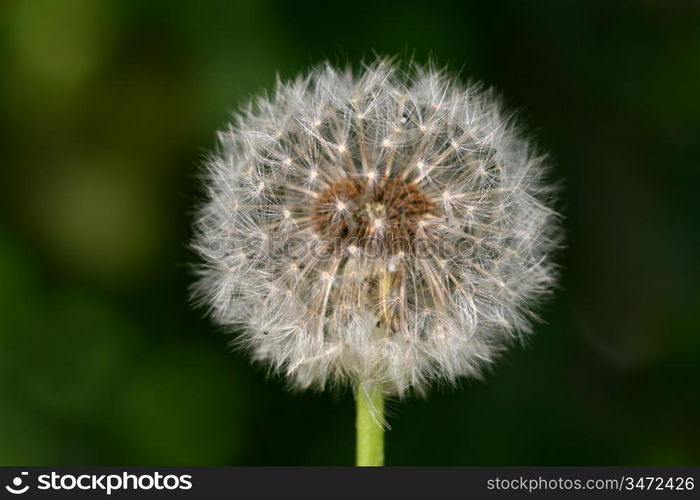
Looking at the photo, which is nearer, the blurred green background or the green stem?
the green stem

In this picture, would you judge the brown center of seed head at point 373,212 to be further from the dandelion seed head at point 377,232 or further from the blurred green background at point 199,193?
the blurred green background at point 199,193

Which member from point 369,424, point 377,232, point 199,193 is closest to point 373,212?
point 377,232

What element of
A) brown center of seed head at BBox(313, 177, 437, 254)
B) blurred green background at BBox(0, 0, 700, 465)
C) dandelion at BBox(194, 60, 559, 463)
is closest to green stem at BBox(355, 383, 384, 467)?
dandelion at BBox(194, 60, 559, 463)

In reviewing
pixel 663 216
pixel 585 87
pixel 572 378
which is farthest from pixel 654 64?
pixel 572 378

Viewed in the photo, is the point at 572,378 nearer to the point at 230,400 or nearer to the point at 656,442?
the point at 656,442

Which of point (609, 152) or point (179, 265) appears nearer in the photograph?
point (179, 265)

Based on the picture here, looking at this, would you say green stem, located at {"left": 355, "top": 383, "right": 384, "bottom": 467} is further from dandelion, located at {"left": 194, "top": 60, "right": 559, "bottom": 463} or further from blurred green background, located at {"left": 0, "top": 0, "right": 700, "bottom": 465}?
blurred green background, located at {"left": 0, "top": 0, "right": 700, "bottom": 465}

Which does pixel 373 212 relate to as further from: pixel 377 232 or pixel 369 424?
pixel 369 424
